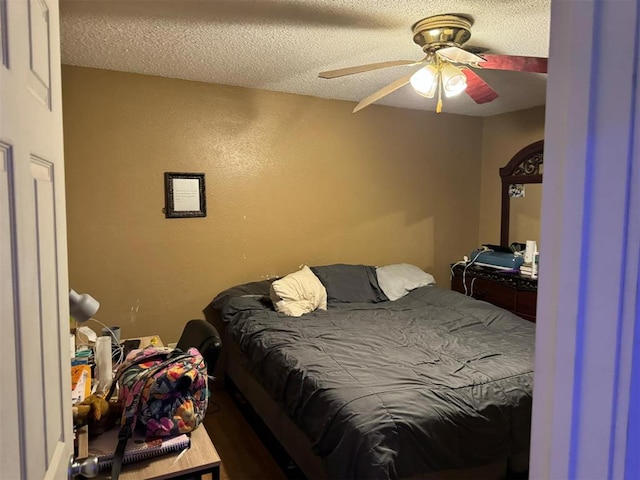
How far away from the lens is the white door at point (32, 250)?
616mm

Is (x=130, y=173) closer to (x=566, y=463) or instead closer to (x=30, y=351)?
(x=30, y=351)

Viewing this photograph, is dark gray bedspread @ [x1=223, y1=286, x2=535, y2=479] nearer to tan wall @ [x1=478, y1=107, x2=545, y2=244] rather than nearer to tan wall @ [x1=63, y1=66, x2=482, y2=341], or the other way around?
tan wall @ [x1=63, y1=66, x2=482, y2=341]

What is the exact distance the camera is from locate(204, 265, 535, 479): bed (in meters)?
1.78

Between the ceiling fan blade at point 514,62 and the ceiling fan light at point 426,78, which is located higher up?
the ceiling fan blade at point 514,62

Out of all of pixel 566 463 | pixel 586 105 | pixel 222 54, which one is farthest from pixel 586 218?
pixel 222 54

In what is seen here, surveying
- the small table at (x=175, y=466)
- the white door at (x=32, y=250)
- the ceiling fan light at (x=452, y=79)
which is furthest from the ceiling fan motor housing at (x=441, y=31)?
the small table at (x=175, y=466)

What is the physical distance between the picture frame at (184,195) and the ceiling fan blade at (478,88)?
6.49 feet

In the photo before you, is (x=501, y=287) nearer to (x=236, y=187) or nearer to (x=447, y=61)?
(x=447, y=61)

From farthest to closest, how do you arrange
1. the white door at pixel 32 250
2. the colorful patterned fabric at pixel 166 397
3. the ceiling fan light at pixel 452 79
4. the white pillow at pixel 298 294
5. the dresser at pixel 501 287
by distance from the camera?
the dresser at pixel 501 287, the white pillow at pixel 298 294, the ceiling fan light at pixel 452 79, the colorful patterned fabric at pixel 166 397, the white door at pixel 32 250

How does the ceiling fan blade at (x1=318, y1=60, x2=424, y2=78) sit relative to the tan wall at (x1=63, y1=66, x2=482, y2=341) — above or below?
above

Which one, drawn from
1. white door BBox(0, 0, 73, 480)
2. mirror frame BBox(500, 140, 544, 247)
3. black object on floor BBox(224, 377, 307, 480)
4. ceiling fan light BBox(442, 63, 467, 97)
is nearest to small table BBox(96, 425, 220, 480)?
white door BBox(0, 0, 73, 480)

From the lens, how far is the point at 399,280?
3785 mm

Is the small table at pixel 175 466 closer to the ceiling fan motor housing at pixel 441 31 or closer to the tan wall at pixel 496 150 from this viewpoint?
the ceiling fan motor housing at pixel 441 31

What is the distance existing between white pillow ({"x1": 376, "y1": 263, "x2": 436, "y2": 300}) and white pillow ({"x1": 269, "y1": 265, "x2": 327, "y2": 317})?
0.57m
